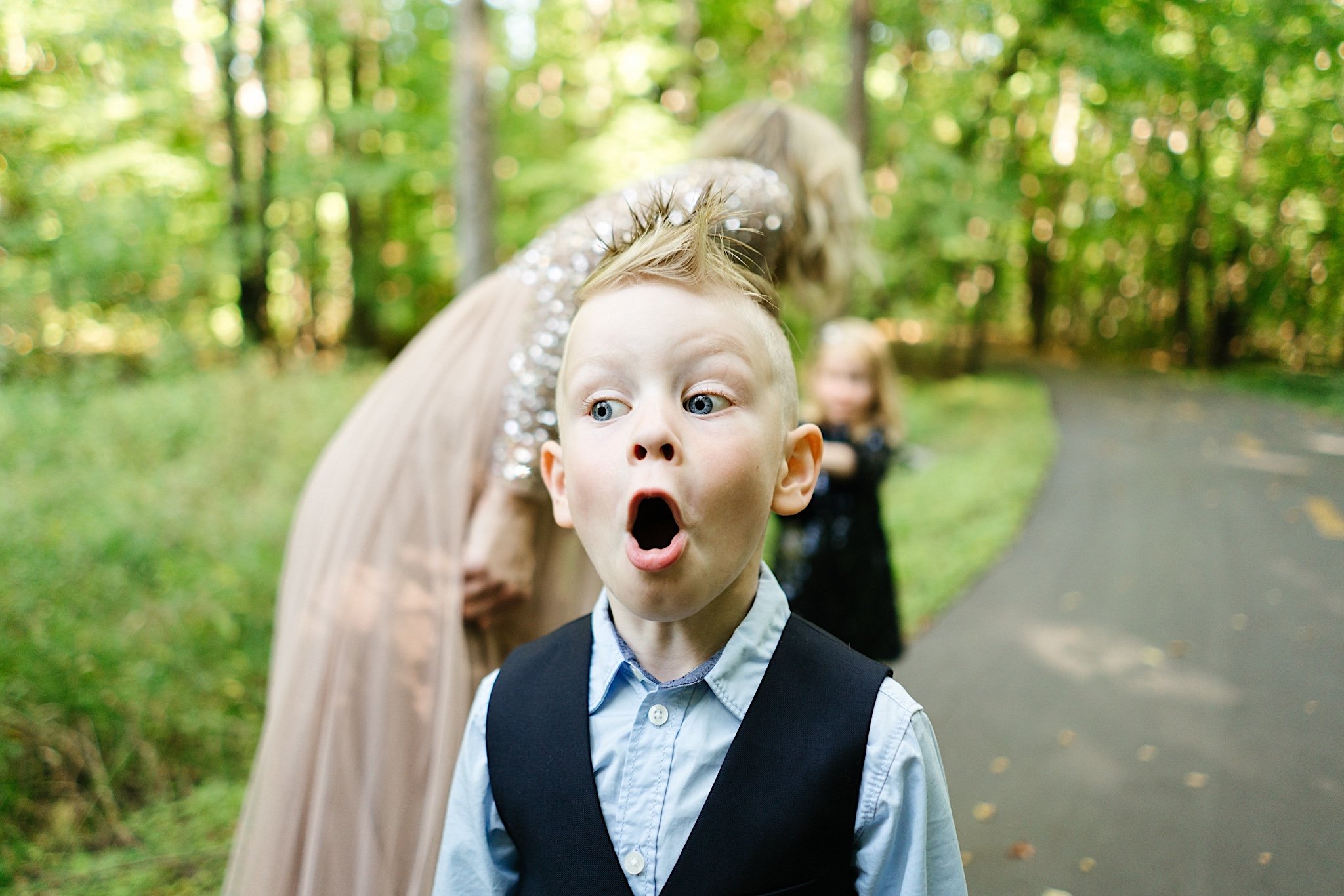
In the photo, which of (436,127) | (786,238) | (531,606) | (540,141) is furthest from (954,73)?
(531,606)

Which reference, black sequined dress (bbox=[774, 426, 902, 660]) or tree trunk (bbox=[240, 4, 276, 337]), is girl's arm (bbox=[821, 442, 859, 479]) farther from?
tree trunk (bbox=[240, 4, 276, 337])

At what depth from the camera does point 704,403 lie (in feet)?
3.50

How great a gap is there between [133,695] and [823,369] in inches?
126

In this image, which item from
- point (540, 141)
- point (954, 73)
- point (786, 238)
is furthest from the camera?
point (540, 141)

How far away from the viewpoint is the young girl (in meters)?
3.14

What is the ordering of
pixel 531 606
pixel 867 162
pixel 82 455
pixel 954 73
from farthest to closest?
pixel 867 162 < pixel 954 73 < pixel 82 455 < pixel 531 606

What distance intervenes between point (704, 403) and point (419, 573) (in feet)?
3.30

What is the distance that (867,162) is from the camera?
12875mm

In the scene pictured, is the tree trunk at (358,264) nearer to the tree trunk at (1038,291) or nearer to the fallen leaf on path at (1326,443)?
the tree trunk at (1038,291)

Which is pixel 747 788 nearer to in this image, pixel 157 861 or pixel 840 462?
pixel 840 462

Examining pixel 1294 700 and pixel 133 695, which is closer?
pixel 1294 700

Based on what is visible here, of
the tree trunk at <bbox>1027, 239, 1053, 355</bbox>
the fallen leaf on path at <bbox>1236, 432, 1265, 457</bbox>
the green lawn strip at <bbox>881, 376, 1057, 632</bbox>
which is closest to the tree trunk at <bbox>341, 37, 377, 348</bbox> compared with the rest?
the green lawn strip at <bbox>881, 376, 1057, 632</bbox>

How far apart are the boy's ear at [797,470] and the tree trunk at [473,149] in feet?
26.8

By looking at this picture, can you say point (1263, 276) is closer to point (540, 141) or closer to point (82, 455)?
point (82, 455)
